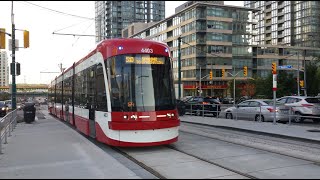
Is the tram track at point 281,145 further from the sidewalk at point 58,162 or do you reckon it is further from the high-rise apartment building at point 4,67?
the high-rise apartment building at point 4,67

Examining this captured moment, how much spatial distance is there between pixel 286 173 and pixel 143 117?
436 centimetres

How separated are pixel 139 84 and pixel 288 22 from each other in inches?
5474

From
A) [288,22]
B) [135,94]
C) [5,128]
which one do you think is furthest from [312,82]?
[288,22]

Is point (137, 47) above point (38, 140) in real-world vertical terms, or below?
above

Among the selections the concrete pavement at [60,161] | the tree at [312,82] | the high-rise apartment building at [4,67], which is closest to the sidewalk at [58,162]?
the concrete pavement at [60,161]

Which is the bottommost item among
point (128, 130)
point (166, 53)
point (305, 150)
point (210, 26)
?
point (305, 150)

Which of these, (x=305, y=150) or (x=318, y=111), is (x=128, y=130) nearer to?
(x=305, y=150)

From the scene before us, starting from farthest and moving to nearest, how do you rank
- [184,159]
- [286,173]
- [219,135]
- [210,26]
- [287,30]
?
[287,30]
[210,26]
[219,135]
[184,159]
[286,173]

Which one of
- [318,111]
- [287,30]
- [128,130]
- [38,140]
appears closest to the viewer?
[128,130]

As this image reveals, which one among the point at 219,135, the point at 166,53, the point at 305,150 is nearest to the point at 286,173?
the point at 305,150

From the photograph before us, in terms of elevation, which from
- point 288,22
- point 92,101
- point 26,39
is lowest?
point 92,101

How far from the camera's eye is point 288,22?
14000 cm

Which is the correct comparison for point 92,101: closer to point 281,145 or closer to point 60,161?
point 60,161

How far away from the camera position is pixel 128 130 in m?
11.0
